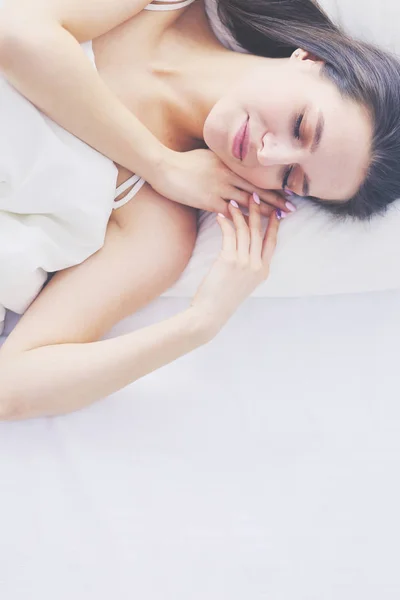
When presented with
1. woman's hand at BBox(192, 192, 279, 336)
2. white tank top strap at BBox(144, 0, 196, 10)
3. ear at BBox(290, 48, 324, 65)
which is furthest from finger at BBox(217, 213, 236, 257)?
white tank top strap at BBox(144, 0, 196, 10)

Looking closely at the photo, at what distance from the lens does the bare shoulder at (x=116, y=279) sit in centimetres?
110

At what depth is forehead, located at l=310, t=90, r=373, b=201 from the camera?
1.05 meters

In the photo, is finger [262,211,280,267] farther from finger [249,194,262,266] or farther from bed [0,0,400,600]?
bed [0,0,400,600]

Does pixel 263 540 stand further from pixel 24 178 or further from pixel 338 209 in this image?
pixel 24 178

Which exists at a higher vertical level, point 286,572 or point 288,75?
point 288,75

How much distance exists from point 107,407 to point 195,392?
18 cm

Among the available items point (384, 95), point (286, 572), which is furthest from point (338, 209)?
point (286, 572)

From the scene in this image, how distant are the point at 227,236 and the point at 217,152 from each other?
0.16 m

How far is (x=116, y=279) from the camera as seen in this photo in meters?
1.13

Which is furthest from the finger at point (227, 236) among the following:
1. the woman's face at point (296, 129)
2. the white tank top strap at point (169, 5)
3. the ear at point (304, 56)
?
the white tank top strap at point (169, 5)

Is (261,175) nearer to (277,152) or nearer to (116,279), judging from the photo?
(277,152)

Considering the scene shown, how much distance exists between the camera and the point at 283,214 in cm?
121

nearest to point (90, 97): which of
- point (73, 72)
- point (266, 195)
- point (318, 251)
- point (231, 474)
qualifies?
point (73, 72)

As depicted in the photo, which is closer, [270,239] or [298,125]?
[298,125]
